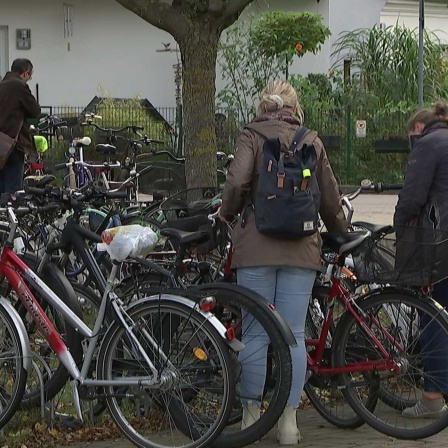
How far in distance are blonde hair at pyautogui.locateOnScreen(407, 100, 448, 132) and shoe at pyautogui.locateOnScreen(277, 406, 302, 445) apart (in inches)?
75.1

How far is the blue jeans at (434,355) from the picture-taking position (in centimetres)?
605

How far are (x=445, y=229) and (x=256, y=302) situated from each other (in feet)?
4.80

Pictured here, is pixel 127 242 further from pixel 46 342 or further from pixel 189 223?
pixel 189 223

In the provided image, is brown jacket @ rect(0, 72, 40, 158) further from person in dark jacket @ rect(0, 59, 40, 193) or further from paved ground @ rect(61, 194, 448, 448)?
paved ground @ rect(61, 194, 448, 448)

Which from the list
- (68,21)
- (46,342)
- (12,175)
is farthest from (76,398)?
(68,21)

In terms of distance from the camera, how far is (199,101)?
11070 millimetres

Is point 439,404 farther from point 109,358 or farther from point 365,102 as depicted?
point 365,102

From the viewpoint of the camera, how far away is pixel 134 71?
27781 mm

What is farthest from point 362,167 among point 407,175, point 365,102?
point 407,175

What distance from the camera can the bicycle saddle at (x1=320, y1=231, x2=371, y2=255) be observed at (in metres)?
6.22

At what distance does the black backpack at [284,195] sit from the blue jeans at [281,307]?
0.80 feet

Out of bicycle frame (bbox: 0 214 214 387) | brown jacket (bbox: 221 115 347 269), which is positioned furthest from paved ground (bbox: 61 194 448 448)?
brown jacket (bbox: 221 115 347 269)

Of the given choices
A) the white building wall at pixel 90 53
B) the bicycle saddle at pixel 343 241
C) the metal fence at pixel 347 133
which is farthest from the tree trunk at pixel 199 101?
the white building wall at pixel 90 53

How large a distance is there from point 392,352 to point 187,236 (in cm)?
120
